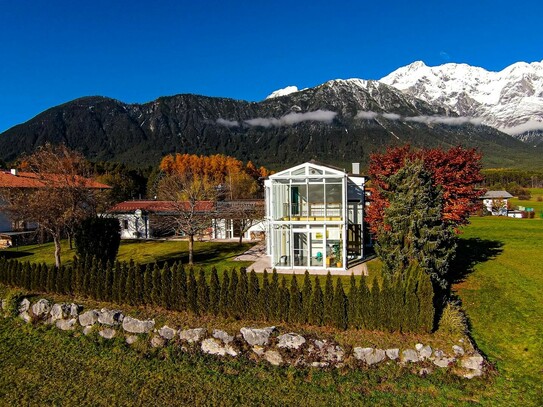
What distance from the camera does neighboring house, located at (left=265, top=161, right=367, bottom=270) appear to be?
18.8 metres

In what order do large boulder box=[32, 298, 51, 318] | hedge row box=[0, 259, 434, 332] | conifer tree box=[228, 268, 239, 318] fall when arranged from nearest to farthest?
hedge row box=[0, 259, 434, 332]
conifer tree box=[228, 268, 239, 318]
large boulder box=[32, 298, 51, 318]

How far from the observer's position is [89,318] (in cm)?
1280

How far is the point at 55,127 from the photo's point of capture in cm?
19475

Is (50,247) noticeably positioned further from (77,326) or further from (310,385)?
(310,385)

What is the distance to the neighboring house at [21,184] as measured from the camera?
73.4 feet

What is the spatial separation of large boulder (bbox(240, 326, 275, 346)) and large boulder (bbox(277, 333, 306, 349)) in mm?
399

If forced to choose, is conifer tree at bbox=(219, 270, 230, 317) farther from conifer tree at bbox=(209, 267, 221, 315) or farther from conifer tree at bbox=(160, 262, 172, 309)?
conifer tree at bbox=(160, 262, 172, 309)

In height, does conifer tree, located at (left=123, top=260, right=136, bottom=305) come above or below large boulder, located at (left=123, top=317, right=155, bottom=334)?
above

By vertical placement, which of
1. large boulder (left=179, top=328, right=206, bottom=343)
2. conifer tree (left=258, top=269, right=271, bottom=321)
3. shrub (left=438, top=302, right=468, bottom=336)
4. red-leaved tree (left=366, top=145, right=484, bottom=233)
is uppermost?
red-leaved tree (left=366, top=145, right=484, bottom=233)

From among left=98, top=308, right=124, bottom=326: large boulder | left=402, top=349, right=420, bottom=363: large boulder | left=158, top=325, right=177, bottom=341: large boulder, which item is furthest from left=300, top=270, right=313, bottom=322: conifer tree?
left=98, top=308, right=124, bottom=326: large boulder

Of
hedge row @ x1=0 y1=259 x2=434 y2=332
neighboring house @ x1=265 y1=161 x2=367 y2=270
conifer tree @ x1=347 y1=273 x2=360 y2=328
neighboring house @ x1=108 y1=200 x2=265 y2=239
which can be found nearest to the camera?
hedge row @ x1=0 y1=259 x2=434 y2=332

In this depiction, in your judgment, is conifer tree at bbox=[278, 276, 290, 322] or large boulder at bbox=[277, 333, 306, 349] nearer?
large boulder at bbox=[277, 333, 306, 349]

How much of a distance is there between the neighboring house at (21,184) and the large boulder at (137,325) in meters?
12.9

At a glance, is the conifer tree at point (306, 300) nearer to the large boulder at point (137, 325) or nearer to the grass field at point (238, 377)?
the grass field at point (238, 377)
